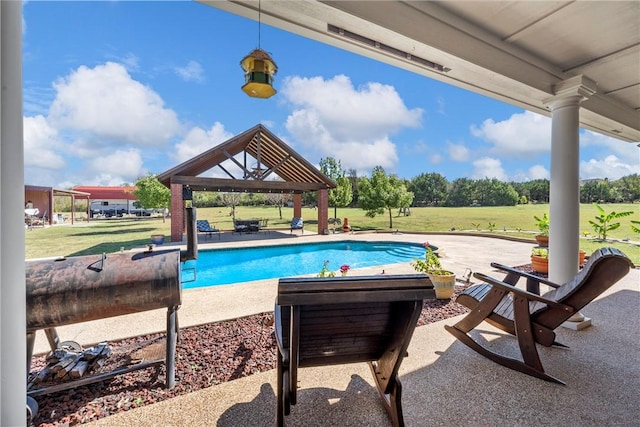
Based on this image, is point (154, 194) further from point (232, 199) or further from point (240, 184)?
point (240, 184)

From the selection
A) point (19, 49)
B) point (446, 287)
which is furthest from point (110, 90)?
point (446, 287)

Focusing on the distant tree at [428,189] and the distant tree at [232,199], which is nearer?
the distant tree at [232,199]

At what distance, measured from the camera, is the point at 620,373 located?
2.74 meters

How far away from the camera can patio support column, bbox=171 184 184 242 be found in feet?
41.4

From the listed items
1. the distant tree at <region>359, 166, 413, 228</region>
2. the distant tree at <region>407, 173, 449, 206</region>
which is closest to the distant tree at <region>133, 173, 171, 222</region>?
the distant tree at <region>359, 166, 413, 228</region>

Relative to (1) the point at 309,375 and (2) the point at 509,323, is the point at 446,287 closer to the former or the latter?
(2) the point at 509,323

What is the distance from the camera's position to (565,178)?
3.71m

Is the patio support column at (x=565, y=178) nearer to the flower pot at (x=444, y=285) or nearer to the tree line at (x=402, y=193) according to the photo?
the flower pot at (x=444, y=285)

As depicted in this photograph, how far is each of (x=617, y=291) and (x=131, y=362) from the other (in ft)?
26.4

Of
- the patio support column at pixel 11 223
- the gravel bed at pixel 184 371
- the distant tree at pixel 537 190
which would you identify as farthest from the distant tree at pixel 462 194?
the patio support column at pixel 11 223

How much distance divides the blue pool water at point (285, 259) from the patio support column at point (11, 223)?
7.41 metres

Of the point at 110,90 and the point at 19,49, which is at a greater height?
the point at 110,90

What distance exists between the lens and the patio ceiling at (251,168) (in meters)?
12.7

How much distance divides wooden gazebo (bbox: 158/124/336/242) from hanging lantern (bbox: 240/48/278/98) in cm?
1034
